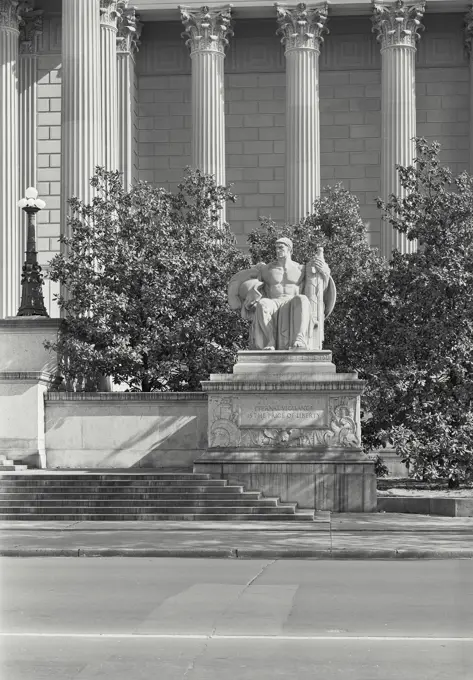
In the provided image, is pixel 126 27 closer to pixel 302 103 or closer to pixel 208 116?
pixel 208 116

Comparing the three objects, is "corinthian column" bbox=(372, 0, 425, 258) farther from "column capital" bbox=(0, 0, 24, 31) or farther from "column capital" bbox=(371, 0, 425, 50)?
"column capital" bbox=(0, 0, 24, 31)

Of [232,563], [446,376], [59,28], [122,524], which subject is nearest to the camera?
[232,563]

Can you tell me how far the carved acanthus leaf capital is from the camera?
5341 centimetres

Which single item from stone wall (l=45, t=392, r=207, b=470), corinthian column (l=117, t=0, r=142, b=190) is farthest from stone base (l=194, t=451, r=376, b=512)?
corinthian column (l=117, t=0, r=142, b=190)

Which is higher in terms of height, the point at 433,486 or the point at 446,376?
the point at 446,376

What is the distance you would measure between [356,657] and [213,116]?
41.8 metres

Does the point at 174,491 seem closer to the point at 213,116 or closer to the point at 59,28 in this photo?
the point at 213,116

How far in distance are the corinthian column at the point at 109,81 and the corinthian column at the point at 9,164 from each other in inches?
138

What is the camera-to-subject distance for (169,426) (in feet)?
99.1

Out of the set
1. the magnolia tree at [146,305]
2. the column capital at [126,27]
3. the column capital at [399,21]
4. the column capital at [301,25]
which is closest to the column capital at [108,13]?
the column capital at [126,27]

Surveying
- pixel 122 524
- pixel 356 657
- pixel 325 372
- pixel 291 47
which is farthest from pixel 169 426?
pixel 291 47

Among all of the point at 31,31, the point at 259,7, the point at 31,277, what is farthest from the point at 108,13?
the point at 31,277

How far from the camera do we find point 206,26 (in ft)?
170

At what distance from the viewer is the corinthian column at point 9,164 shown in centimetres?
4838
